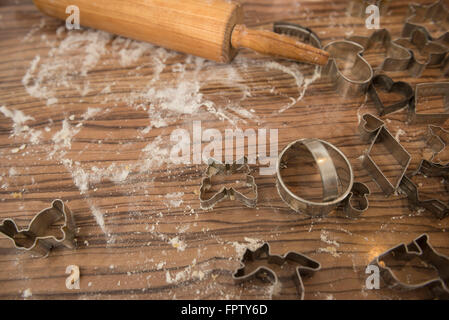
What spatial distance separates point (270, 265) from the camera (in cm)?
98

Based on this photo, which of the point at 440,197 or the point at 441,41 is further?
the point at 441,41

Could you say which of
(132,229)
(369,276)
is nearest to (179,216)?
(132,229)

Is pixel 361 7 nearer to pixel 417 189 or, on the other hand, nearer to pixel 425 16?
pixel 425 16

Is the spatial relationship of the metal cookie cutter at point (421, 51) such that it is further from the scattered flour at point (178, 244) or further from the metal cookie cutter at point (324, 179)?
the scattered flour at point (178, 244)

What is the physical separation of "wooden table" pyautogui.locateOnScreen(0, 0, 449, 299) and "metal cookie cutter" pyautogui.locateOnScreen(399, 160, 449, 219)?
3 centimetres

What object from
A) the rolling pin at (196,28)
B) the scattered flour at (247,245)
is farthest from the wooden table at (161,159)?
the rolling pin at (196,28)

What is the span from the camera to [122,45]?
1484 millimetres

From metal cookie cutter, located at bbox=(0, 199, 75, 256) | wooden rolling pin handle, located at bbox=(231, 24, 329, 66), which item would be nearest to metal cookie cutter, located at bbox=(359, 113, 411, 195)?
wooden rolling pin handle, located at bbox=(231, 24, 329, 66)

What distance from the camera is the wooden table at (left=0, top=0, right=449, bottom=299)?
0.98 m

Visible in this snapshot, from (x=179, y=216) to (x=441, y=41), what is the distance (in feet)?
4.36

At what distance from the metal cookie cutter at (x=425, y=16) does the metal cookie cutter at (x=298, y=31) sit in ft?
1.36

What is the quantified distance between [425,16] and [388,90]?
20.7 inches

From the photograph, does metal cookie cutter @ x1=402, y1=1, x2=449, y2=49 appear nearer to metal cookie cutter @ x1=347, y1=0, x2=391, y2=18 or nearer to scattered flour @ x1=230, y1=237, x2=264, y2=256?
metal cookie cutter @ x1=347, y1=0, x2=391, y2=18
